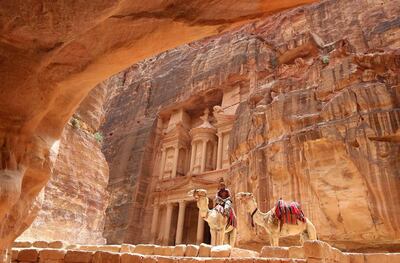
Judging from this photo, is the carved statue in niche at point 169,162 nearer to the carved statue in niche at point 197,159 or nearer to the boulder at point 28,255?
the carved statue in niche at point 197,159

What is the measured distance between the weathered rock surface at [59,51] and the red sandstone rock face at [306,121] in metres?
12.5

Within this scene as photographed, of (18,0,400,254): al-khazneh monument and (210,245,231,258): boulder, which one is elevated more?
(18,0,400,254): al-khazneh monument

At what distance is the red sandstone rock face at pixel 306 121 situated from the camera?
14027 millimetres

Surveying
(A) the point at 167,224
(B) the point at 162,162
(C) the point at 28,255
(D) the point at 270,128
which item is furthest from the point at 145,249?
(B) the point at 162,162

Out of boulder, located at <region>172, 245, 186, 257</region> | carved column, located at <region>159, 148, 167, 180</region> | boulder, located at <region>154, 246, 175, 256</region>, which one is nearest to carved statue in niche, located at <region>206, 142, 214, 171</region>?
carved column, located at <region>159, 148, 167, 180</region>

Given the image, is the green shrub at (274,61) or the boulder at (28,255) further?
the green shrub at (274,61)

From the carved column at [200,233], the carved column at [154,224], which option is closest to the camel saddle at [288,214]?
the carved column at [200,233]

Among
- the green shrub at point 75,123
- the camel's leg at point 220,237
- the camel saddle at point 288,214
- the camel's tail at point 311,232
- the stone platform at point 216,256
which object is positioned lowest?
the stone platform at point 216,256

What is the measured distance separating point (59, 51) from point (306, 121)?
1494 centimetres

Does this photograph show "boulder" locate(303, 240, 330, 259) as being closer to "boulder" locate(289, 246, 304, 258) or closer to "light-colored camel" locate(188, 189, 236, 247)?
"boulder" locate(289, 246, 304, 258)

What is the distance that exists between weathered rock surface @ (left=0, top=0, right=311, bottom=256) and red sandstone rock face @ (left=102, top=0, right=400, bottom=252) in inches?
491

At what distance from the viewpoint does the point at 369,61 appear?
1697 cm

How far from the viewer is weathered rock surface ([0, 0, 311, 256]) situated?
9.43 ft

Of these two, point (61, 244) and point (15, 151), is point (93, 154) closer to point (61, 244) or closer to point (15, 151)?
point (61, 244)
